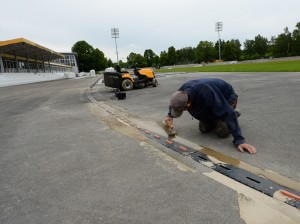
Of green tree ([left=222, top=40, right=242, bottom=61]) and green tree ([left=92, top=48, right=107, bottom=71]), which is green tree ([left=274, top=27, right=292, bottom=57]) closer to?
green tree ([left=222, top=40, right=242, bottom=61])

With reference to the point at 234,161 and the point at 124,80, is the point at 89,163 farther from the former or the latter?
the point at 124,80

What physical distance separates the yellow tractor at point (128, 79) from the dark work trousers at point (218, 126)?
28.4ft

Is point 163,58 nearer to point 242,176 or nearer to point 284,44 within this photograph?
point 284,44

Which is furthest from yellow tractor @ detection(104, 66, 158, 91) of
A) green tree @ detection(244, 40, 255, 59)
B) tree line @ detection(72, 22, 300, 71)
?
green tree @ detection(244, 40, 255, 59)

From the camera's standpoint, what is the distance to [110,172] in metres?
3.23

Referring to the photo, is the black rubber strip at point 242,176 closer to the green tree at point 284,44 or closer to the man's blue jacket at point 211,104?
the man's blue jacket at point 211,104

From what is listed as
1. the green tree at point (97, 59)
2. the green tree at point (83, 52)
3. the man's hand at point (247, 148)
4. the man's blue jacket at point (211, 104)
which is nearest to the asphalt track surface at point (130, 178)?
the man's hand at point (247, 148)

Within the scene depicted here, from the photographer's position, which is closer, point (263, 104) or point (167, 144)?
point (167, 144)

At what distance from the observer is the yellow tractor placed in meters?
12.6

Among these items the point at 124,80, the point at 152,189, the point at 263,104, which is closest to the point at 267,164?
the point at 152,189

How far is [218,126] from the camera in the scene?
161 inches

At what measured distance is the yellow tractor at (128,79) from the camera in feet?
41.4

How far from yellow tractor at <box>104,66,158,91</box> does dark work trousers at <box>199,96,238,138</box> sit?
8.67 m

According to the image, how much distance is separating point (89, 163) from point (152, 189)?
1.29 m
